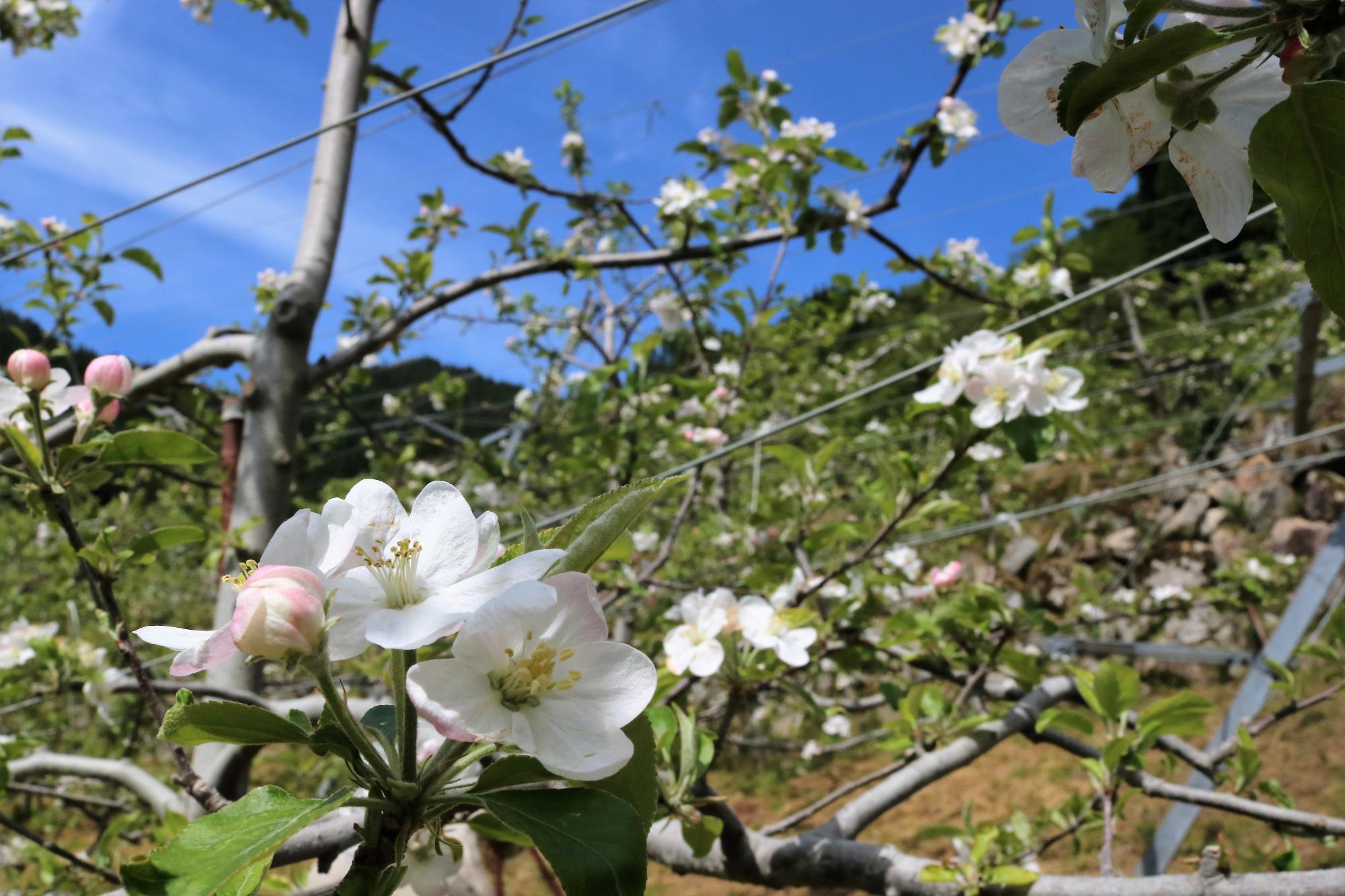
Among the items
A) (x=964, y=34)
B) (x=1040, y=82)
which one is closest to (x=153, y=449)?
(x=1040, y=82)

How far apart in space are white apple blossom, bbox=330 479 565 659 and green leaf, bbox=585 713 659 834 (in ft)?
0.42

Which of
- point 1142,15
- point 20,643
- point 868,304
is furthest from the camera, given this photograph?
point 868,304

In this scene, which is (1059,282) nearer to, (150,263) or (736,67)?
(736,67)

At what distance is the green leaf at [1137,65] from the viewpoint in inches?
12.3

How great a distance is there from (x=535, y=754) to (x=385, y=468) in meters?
3.27

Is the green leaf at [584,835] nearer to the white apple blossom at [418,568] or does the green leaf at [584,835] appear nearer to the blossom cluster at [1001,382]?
the white apple blossom at [418,568]

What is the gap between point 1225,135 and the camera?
0.39 metres

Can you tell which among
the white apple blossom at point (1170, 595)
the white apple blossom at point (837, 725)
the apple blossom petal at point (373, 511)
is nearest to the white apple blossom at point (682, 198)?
the apple blossom petal at point (373, 511)

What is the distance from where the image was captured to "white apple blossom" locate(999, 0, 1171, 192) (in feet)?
1.23

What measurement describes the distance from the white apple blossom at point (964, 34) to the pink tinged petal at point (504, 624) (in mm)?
2688

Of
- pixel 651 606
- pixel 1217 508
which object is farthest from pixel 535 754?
pixel 1217 508

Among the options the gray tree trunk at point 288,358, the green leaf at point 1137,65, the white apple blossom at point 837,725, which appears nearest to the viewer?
the green leaf at point 1137,65

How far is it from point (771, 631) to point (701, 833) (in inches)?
16.0

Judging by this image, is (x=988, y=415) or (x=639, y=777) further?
(x=988, y=415)
